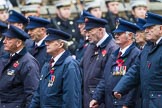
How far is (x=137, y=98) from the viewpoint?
1168 centimetres

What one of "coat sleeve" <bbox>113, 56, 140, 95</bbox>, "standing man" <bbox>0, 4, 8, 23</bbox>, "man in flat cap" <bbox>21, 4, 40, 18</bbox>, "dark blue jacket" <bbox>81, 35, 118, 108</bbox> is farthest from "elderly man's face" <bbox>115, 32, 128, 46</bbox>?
"standing man" <bbox>0, 4, 8, 23</bbox>

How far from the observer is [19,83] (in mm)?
12094

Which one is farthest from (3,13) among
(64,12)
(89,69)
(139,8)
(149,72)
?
(149,72)

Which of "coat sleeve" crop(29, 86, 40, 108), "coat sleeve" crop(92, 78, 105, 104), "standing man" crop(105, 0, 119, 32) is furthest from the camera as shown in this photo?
"standing man" crop(105, 0, 119, 32)

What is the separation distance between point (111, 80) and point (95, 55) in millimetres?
983

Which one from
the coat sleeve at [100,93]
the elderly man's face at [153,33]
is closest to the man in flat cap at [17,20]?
the coat sleeve at [100,93]

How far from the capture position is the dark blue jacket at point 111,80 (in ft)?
39.0

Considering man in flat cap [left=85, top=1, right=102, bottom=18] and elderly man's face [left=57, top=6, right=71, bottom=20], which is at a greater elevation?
man in flat cap [left=85, top=1, right=102, bottom=18]

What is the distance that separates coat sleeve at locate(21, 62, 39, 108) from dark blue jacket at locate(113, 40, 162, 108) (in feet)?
4.42

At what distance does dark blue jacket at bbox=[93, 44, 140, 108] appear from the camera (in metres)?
11.9

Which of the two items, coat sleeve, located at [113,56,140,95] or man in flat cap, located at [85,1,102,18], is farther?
man in flat cap, located at [85,1,102,18]

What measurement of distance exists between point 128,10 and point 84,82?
8.03m

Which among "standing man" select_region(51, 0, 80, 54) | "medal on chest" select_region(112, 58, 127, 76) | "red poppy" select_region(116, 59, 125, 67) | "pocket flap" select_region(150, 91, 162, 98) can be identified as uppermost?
"red poppy" select_region(116, 59, 125, 67)

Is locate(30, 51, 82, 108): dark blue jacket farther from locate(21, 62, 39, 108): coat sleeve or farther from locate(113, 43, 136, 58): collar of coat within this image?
locate(113, 43, 136, 58): collar of coat
